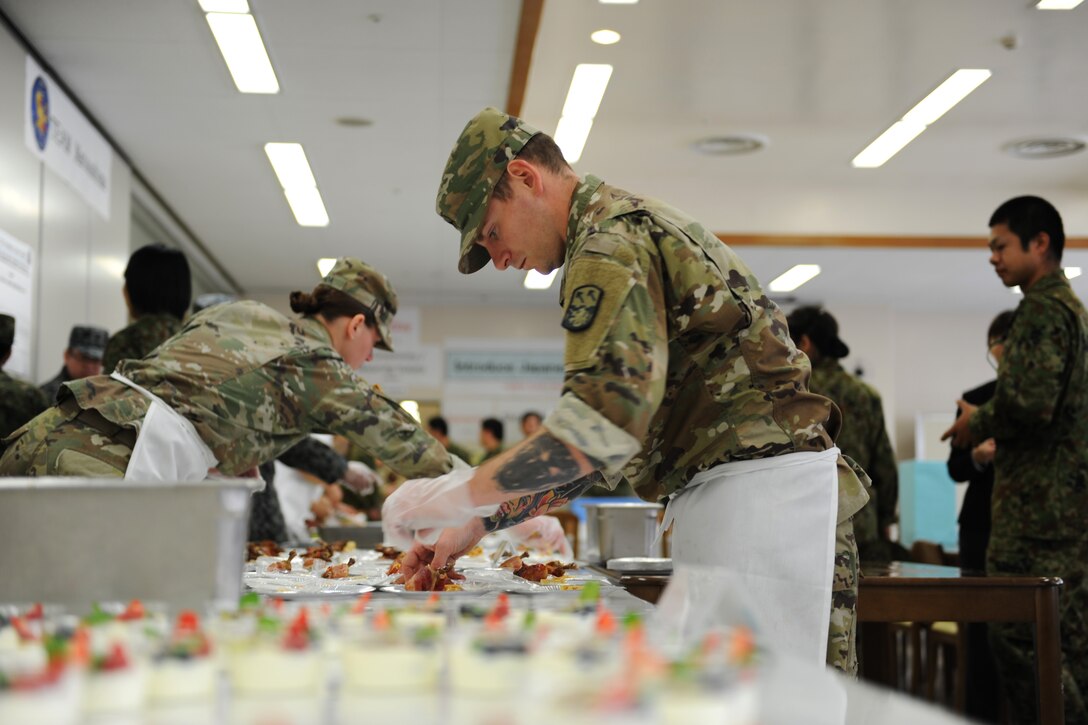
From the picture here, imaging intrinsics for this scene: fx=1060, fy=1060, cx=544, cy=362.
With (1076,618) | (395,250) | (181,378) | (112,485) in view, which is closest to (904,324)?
(395,250)

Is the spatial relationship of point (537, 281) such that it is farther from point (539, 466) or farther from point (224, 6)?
point (539, 466)

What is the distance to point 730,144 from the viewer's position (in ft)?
22.7

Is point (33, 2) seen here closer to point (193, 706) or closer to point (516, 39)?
point (516, 39)

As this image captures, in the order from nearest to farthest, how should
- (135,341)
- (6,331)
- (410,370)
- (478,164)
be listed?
1. (478,164)
2. (135,341)
3. (6,331)
4. (410,370)

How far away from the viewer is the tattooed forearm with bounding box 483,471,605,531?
1.89m

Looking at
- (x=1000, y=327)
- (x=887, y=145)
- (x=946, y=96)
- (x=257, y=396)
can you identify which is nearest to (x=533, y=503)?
(x=257, y=396)

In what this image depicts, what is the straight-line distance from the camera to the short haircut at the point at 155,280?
131 inches

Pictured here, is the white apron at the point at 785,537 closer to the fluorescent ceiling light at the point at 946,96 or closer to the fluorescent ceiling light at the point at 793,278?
the fluorescent ceiling light at the point at 946,96

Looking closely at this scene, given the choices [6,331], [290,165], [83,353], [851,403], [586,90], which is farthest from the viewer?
[290,165]

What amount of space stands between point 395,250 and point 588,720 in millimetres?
8731

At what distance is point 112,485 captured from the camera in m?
1.11

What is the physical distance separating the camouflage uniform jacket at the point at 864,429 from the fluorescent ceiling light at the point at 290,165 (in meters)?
3.73

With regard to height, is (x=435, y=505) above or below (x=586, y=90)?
below

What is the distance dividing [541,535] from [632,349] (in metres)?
1.54
